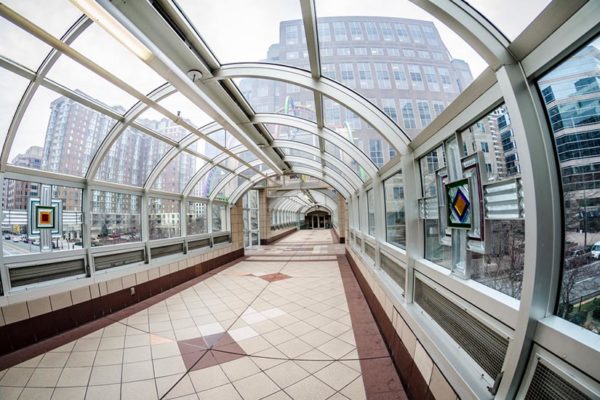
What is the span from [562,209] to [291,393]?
278 cm

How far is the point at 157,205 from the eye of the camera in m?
6.66

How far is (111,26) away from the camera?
6.64ft

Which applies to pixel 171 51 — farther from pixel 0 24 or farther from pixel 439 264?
pixel 439 264

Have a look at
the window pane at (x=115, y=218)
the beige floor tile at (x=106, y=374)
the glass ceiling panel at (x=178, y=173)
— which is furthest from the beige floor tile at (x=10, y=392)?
the glass ceiling panel at (x=178, y=173)

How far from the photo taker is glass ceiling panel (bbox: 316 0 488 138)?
1.94m

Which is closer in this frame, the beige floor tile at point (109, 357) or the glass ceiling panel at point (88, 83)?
the glass ceiling panel at point (88, 83)

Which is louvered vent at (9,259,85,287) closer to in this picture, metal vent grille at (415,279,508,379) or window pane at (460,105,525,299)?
metal vent grille at (415,279,508,379)

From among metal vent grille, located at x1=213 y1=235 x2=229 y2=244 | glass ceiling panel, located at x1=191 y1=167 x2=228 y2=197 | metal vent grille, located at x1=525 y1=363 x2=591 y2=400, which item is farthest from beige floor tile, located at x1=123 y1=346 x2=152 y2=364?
metal vent grille, located at x1=213 y1=235 x2=229 y2=244

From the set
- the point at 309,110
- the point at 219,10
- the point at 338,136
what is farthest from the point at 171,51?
the point at 338,136

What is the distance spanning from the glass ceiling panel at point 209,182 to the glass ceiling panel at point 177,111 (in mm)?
3363

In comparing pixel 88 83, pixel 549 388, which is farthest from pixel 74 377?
pixel 549 388

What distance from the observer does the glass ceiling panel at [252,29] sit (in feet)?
7.81

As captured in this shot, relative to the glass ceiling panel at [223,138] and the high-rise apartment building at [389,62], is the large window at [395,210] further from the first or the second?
the glass ceiling panel at [223,138]

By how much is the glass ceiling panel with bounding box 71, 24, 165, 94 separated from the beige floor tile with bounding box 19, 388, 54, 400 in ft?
12.4
